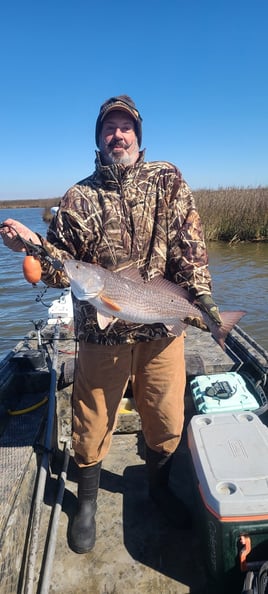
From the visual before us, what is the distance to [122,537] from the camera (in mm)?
3369

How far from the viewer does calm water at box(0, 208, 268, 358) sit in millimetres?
10242

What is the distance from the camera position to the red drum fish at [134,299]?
2.63 m

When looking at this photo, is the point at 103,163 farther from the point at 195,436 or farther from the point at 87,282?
the point at 195,436

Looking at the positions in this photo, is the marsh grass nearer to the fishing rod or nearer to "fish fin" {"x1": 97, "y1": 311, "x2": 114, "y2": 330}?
the fishing rod

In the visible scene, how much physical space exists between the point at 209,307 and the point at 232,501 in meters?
1.21

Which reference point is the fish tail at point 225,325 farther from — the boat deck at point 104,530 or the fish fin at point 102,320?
the boat deck at point 104,530

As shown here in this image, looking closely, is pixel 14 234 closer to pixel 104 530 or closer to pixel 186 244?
pixel 186 244

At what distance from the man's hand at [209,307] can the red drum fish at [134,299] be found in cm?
3

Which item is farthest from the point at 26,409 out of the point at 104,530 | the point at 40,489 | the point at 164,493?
the point at 164,493

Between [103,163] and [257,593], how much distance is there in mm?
2889

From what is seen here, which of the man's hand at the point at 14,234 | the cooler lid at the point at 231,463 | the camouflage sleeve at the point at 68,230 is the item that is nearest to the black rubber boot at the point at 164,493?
the cooler lid at the point at 231,463

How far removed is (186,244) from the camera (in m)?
3.09

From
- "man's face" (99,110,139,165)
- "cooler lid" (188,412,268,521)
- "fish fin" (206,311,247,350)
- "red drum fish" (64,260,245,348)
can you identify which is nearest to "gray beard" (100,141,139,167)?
"man's face" (99,110,139,165)

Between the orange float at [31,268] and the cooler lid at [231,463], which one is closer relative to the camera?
the cooler lid at [231,463]
